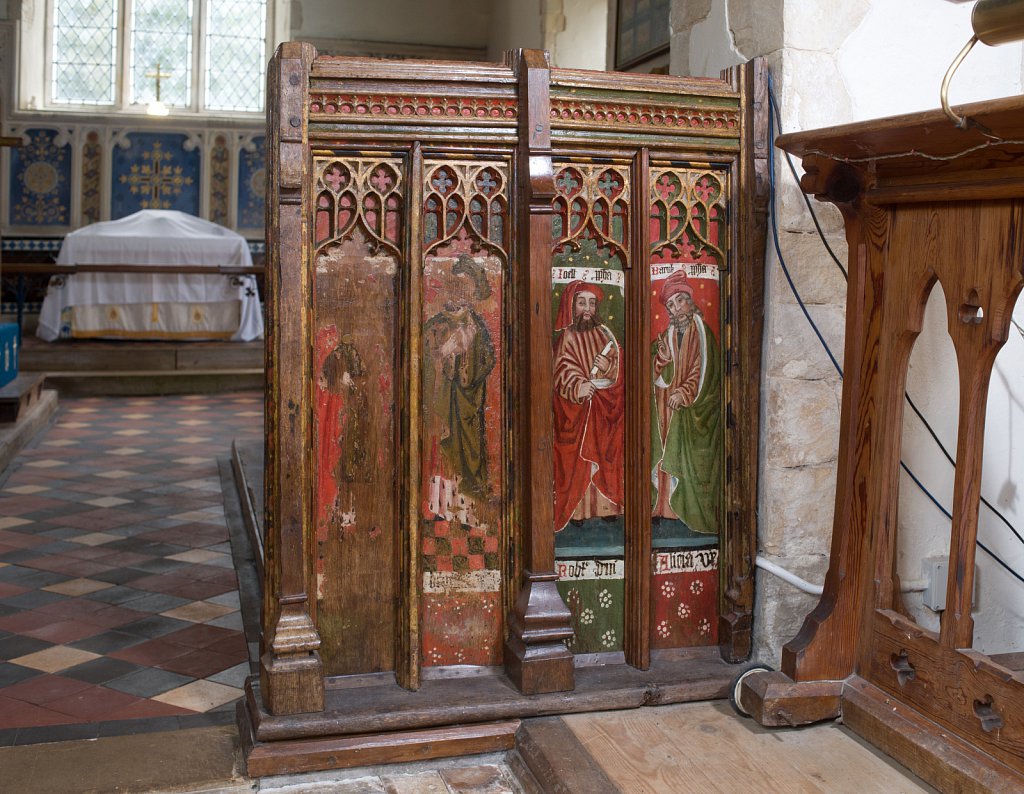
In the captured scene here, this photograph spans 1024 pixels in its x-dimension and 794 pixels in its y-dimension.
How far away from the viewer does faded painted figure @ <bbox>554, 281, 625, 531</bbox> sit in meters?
2.62

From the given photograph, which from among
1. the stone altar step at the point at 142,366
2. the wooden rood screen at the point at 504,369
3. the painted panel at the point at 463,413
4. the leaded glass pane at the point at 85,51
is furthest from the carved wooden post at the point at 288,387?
the leaded glass pane at the point at 85,51

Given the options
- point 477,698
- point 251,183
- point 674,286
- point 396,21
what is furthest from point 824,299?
point 251,183

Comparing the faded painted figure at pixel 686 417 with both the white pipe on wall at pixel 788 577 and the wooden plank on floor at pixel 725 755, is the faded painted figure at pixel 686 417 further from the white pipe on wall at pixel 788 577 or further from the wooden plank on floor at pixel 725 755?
the wooden plank on floor at pixel 725 755

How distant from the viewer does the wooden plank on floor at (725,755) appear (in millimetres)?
2146

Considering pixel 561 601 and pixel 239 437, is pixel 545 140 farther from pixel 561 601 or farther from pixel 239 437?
pixel 239 437

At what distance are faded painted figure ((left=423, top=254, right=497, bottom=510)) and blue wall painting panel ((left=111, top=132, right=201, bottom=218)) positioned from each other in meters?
9.46

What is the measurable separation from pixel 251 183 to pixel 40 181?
79.1 inches

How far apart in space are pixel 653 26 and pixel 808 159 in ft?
11.5

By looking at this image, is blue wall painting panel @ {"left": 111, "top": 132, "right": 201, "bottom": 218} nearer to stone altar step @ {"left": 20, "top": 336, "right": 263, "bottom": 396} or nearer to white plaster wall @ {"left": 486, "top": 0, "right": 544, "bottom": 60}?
stone altar step @ {"left": 20, "top": 336, "right": 263, "bottom": 396}

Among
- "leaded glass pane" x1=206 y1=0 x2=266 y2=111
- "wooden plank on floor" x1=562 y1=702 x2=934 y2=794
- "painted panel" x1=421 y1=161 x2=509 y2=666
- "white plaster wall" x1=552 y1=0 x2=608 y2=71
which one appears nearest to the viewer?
"wooden plank on floor" x1=562 y1=702 x2=934 y2=794

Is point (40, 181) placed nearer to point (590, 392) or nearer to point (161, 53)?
point (161, 53)

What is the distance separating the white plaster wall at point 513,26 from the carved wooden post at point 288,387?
17.2 ft

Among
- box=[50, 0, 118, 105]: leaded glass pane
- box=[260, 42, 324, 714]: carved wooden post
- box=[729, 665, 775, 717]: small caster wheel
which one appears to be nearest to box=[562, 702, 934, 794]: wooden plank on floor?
box=[729, 665, 775, 717]: small caster wheel

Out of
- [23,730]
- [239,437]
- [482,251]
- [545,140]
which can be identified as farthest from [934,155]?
[239,437]
